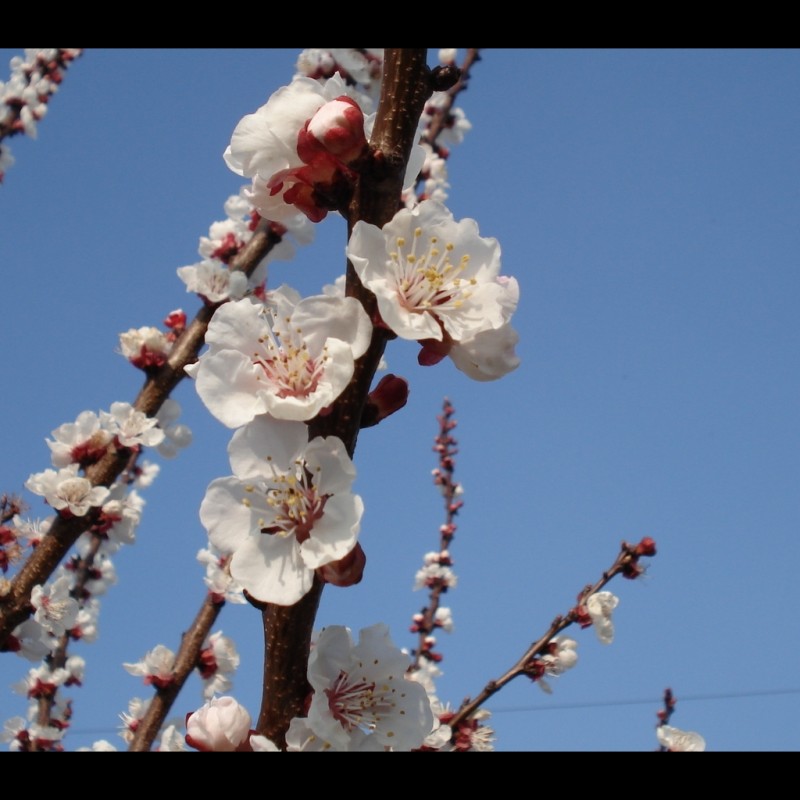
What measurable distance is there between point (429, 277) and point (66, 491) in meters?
2.25

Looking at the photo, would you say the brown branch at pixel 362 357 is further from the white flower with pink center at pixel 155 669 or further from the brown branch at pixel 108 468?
the white flower with pink center at pixel 155 669

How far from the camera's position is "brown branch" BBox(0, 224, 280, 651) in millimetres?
3006

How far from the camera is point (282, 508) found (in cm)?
138

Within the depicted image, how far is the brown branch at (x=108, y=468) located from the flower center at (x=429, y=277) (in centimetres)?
196

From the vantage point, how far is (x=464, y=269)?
1509 mm

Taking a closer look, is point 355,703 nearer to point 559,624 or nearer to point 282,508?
point 282,508

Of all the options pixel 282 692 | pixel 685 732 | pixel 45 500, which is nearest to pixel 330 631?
pixel 282 692

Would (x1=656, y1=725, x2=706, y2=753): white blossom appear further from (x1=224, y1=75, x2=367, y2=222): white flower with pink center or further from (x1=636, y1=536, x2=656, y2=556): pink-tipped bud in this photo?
(x1=224, y1=75, x2=367, y2=222): white flower with pink center

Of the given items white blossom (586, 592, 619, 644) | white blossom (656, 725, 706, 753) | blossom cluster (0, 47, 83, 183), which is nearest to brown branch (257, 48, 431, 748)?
white blossom (586, 592, 619, 644)

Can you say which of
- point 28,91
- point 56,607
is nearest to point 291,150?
point 56,607

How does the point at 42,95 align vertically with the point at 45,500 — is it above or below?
above
